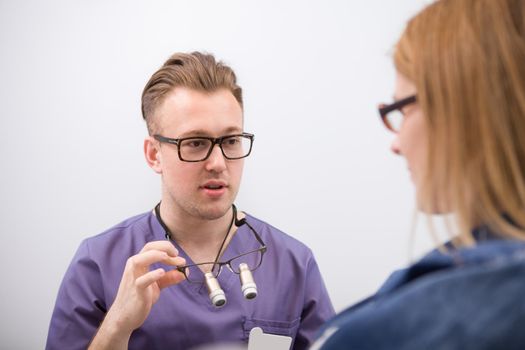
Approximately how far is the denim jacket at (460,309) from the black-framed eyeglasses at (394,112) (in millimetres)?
215

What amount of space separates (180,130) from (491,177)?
0.77 m

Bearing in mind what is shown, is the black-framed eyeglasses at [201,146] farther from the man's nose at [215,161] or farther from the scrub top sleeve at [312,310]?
the scrub top sleeve at [312,310]

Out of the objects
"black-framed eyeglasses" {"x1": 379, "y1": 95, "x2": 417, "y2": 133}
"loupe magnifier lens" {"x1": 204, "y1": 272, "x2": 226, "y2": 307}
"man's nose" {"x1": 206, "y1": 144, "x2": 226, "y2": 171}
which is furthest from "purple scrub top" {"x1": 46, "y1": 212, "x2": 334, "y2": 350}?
"black-framed eyeglasses" {"x1": 379, "y1": 95, "x2": 417, "y2": 133}

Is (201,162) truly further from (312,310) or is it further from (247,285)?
(312,310)

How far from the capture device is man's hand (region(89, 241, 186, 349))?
0.93m

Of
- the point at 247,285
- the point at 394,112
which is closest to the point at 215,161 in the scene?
the point at 247,285

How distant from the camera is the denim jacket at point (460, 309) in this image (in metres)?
0.39

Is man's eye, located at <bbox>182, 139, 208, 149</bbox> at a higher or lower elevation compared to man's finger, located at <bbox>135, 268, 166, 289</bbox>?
higher

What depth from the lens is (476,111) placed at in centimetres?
50

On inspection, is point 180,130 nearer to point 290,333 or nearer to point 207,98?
point 207,98

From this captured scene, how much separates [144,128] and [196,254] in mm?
403

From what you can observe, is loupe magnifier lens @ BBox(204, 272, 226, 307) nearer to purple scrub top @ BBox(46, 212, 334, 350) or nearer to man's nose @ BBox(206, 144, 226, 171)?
purple scrub top @ BBox(46, 212, 334, 350)

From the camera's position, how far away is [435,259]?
18.1 inches

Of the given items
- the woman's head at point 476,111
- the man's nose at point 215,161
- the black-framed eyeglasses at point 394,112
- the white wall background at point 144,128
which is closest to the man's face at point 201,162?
the man's nose at point 215,161
